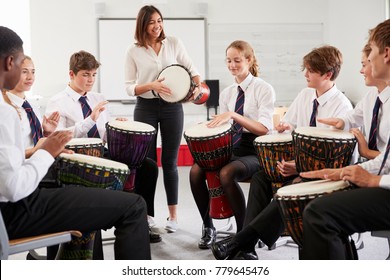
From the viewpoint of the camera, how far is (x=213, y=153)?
311 centimetres

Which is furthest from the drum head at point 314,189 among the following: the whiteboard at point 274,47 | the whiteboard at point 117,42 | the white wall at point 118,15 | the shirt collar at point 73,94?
the whiteboard at point 274,47

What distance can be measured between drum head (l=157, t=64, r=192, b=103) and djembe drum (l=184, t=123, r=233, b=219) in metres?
0.34

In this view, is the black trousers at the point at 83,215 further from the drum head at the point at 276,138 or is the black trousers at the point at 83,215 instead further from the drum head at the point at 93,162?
the drum head at the point at 276,138

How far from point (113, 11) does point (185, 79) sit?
4.89 metres

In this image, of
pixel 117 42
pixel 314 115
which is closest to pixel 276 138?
pixel 314 115

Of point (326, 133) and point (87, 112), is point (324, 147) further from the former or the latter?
point (87, 112)

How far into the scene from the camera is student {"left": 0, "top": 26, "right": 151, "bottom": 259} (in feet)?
5.71

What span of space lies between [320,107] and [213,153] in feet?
2.26

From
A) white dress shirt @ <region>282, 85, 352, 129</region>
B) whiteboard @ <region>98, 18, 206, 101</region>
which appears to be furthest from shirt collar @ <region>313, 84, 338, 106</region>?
whiteboard @ <region>98, 18, 206, 101</region>

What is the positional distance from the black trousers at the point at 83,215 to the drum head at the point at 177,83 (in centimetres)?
151

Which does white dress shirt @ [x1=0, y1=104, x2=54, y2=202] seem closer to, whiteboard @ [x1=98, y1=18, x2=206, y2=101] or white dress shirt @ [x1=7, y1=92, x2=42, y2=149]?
white dress shirt @ [x1=7, y1=92, x2=42, y2=149]

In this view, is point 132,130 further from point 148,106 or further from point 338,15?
point 338,15

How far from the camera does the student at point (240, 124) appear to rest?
3.12 meters

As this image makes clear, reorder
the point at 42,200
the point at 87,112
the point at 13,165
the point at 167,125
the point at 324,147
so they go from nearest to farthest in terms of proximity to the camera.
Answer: the point at 13,165
the point at 42,200
the point at 324,147
the point at 87,112
the point at 167,125
